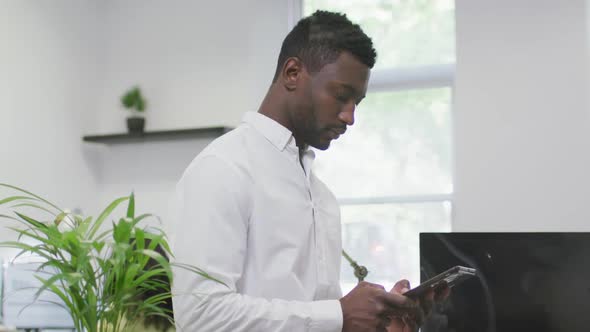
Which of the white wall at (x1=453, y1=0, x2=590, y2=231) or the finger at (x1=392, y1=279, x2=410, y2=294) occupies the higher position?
the white wall at (x1=453, y1=0, x2=590, y2=231)

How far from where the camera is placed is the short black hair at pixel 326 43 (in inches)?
55.5

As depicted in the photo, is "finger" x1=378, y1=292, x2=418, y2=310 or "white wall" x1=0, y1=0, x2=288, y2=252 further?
"white wall" x1=0, y1=0, x2=288, y2=252

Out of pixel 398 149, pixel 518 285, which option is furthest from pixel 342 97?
pixel 398 149

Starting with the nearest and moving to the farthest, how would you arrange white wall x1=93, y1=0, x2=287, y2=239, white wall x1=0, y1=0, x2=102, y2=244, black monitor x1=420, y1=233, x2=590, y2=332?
black monitor x1=420, y1=233, x2=590, y2=332 → white wall x1=0, y1=0, x2=102, y2=244 → white wall x1=93, y1=0, x2=287, y2=239

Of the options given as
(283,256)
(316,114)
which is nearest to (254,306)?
(283,256)

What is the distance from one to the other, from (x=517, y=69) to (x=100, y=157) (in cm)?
237

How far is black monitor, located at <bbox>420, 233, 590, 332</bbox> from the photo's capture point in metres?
1.75

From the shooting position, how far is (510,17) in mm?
3258

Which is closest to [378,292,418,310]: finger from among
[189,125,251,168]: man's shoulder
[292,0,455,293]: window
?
[189,125,251,168]: man's shoulder

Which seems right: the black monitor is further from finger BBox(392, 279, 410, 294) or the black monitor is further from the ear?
the ear

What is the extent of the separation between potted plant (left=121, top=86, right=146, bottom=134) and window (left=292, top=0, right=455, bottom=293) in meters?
1.03

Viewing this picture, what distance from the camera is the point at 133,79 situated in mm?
4055

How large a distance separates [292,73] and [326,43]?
3.6 inches

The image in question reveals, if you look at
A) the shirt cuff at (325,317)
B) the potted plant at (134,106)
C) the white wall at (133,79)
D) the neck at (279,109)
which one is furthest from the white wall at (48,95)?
the shirt cuff at (325,317)
